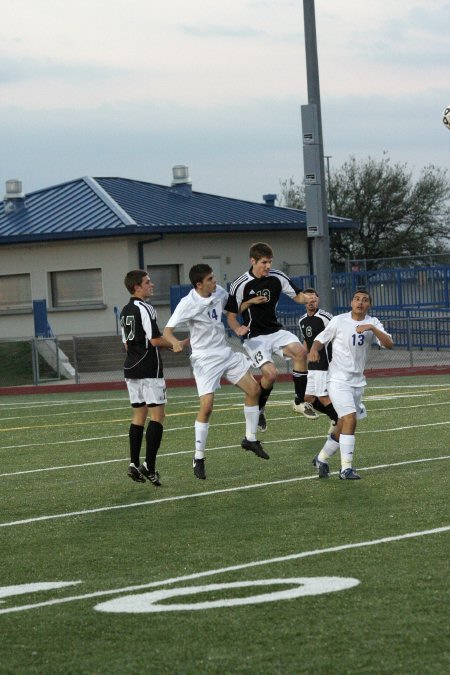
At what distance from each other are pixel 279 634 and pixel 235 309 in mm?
6799

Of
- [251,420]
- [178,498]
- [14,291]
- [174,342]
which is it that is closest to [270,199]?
[14,291]

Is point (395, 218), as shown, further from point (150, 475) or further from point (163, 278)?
point (150, 475)

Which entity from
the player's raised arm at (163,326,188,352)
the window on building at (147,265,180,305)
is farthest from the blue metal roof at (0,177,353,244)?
the player's raised arm at (163,326,188,352)

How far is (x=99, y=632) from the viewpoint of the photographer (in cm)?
629

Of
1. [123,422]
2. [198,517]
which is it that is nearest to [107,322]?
[123,422]

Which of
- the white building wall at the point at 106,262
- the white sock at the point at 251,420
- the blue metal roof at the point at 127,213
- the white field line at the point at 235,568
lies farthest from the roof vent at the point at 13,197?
the white field line at the point at 235,568

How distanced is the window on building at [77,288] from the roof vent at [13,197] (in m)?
4.36

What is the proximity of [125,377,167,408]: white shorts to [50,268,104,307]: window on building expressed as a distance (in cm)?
3143

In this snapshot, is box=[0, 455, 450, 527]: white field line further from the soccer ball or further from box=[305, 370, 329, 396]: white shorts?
the soccer ball

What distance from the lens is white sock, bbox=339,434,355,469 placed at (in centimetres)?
1124

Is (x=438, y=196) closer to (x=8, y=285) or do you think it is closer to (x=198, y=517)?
(x=8, y=285)

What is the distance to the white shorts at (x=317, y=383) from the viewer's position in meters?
14.9

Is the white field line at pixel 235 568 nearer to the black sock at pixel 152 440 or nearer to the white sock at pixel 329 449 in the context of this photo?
the white sock at pixel 329 449

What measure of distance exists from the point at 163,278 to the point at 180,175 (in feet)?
22.6
